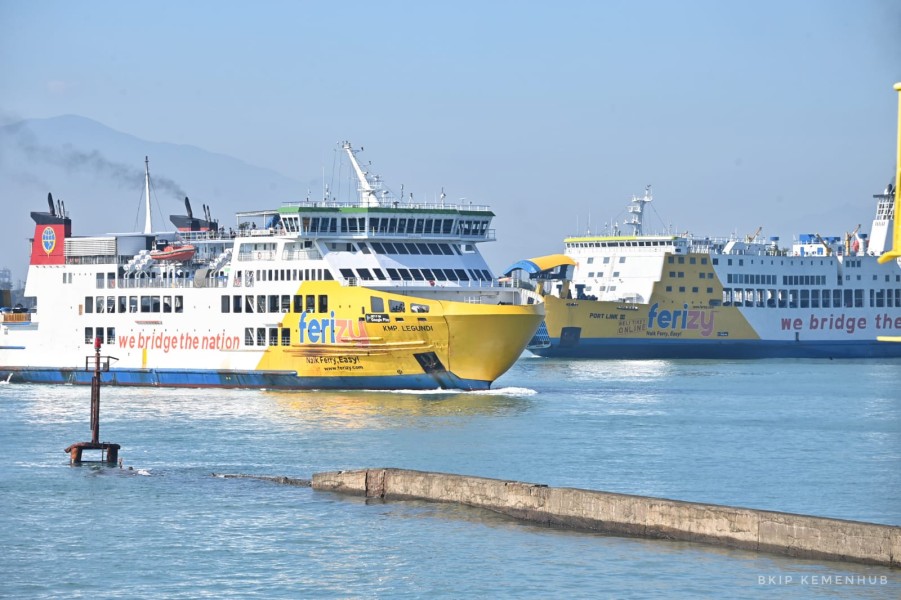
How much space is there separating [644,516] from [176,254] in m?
29.9

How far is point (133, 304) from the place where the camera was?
48.9 m

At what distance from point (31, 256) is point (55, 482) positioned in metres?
25.0

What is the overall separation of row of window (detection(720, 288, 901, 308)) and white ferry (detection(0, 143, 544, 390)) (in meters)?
Answer: 36.9

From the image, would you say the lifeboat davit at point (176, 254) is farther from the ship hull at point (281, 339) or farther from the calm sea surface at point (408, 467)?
the calm sea surface at point (408, 467)

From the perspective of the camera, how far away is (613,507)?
22.9 m

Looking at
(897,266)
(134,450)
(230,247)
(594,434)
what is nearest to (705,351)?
(897,266)

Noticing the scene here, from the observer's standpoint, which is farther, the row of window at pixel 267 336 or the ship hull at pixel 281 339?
the row of window at pixel 267 336

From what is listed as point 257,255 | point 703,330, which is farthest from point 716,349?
point 257,255

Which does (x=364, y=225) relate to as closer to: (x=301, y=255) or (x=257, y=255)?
(x=301, y=255)

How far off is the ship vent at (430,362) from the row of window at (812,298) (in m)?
41.1

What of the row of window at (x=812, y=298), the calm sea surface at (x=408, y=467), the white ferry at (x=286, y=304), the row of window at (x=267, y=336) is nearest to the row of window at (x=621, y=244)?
the row of window at (x=812, y=298)

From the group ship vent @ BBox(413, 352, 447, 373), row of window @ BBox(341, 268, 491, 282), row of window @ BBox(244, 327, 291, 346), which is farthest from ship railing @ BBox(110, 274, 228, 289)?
ship vent @ BBox(413, 352, 447, 373)

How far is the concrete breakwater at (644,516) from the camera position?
20156 millimetres

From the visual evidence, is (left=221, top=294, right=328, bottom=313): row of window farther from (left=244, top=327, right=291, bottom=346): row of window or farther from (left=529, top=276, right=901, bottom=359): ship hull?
(left=529, top=276, right=901, bottom=359): ship hull
